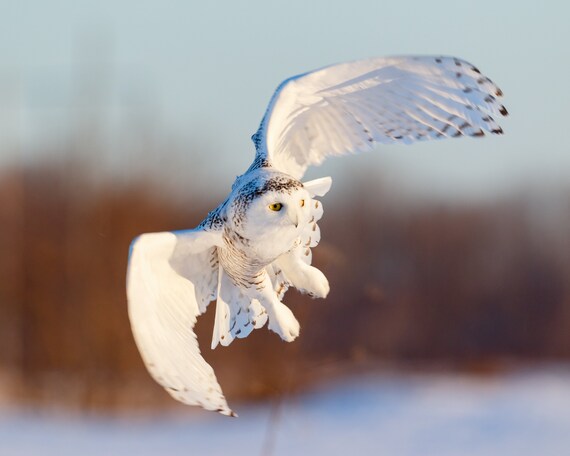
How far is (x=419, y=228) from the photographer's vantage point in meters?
20.2

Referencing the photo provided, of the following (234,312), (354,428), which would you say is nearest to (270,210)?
(234,312)

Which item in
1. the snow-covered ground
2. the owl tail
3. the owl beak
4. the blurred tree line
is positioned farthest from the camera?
the blurred tree line

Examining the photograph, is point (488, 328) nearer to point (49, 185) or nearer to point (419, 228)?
point (419, 228)

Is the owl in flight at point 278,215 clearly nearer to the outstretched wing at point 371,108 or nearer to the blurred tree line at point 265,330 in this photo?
the outstretched wing at point 371,108

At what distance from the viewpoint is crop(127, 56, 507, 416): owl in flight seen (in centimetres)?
320

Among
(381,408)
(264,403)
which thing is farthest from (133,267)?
(381,408)

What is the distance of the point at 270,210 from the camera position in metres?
3.17

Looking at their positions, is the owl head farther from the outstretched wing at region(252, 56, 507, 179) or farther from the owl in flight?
the outstretched wing at region(252, 56, 507, 179)

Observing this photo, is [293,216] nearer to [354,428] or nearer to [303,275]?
[303,275]

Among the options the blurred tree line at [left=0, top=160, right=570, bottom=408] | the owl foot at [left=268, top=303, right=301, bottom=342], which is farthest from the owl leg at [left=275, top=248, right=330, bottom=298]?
the blurred tree line at [left=0, top=160, right=570, bottom=408]

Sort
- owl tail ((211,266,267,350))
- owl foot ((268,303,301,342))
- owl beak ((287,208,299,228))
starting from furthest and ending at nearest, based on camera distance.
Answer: owl tail ((211,266,267,350)) < owl foot ((268,303,301,342)) < owl beak ((287,208,299,228))

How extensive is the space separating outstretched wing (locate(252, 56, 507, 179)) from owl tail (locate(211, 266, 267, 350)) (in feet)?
1.48

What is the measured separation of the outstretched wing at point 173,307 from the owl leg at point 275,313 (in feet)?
0.68

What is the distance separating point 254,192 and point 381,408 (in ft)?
31.9
